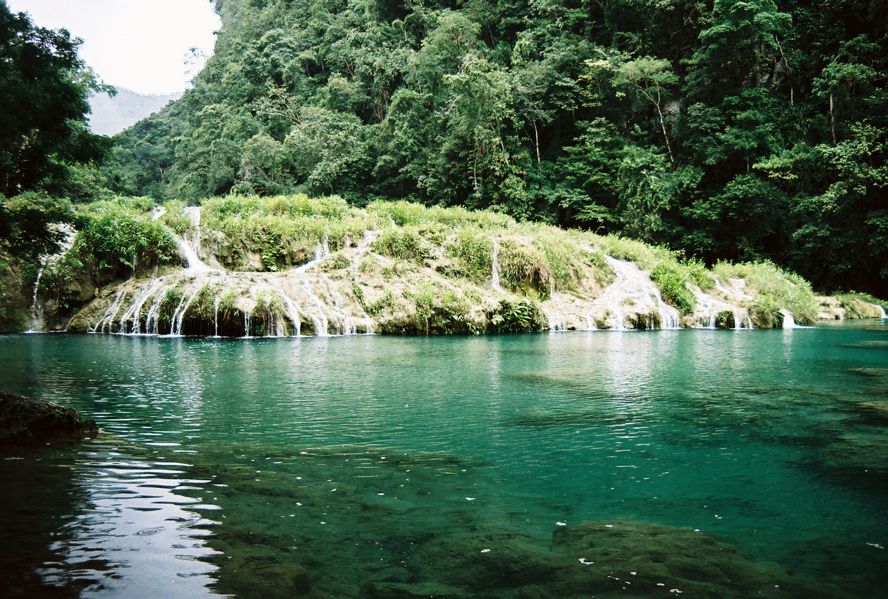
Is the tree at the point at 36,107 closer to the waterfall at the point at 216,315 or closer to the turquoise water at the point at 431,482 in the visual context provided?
the turquoise water at the point at 431,482

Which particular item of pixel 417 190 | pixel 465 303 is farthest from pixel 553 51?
pixel 465 303

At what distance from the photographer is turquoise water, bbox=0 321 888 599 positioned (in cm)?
289

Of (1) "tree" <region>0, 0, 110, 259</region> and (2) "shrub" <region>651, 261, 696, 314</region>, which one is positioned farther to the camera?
(2) "shrub" <region>651, 261, 696, 314</region>

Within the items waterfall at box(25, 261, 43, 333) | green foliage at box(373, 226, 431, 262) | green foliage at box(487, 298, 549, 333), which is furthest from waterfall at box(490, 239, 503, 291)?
waterfall at box(25, 261, 43, 333)

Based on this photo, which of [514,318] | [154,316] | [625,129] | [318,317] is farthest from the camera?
[625,129]

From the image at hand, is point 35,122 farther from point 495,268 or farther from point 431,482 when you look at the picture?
point 495,268

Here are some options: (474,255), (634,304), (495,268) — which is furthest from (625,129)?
(474,255)

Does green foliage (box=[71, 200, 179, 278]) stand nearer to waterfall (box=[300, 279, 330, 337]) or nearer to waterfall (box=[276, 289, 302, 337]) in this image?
waterfall (box=[276, 289, 302, 337])

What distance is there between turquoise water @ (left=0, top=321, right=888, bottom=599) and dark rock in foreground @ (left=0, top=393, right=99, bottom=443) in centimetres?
31

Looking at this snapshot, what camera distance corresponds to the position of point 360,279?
18.6m

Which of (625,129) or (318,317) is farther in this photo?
(625,129)

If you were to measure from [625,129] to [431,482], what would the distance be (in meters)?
37.7

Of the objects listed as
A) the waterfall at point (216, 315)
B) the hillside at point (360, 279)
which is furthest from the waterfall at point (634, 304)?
the waterfall at point (216, 315)

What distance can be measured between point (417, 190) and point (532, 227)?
1406 cm
